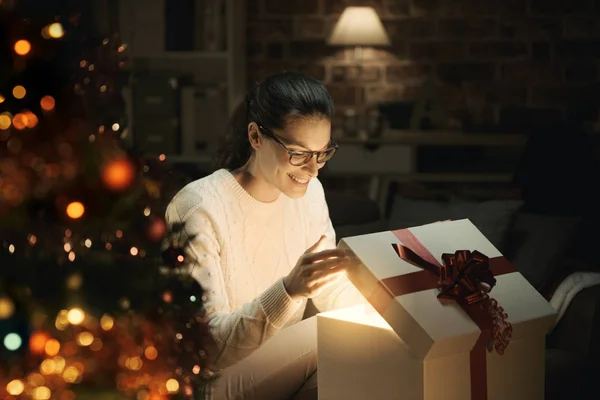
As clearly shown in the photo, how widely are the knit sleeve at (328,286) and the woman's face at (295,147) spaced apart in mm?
148

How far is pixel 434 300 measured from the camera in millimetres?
1692

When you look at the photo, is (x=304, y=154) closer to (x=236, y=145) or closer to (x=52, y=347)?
(x=236, y=145)

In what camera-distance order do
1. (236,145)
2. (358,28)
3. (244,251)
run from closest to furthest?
(244,251)
(236,145)
(358,28)

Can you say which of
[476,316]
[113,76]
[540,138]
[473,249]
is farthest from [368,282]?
[540,138]

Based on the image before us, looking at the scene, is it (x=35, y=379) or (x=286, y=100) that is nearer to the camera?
(x=35, y=379)

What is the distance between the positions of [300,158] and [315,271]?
13.6 inches

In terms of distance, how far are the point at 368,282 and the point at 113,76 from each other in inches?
23.7

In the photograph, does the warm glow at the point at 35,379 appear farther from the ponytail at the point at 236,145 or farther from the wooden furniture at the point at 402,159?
the wooden furniture at the point at 402,159

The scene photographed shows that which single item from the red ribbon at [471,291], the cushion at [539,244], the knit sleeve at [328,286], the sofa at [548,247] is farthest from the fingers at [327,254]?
the cushion at [539,244]

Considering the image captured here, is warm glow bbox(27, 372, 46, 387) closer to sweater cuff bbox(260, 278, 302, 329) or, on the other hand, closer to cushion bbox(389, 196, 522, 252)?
sweater cuff bbox(260, 278, 302, 329)

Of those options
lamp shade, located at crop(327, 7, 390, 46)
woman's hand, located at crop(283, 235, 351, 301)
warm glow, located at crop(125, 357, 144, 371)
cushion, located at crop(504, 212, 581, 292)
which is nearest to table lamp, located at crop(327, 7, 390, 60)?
lamp shade, located at crop(327, 7, 390, 46)

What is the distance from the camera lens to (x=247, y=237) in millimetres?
2205

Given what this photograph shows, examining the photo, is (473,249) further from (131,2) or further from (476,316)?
(131,2)

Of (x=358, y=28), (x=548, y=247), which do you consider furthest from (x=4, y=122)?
(x=358, y=28)
